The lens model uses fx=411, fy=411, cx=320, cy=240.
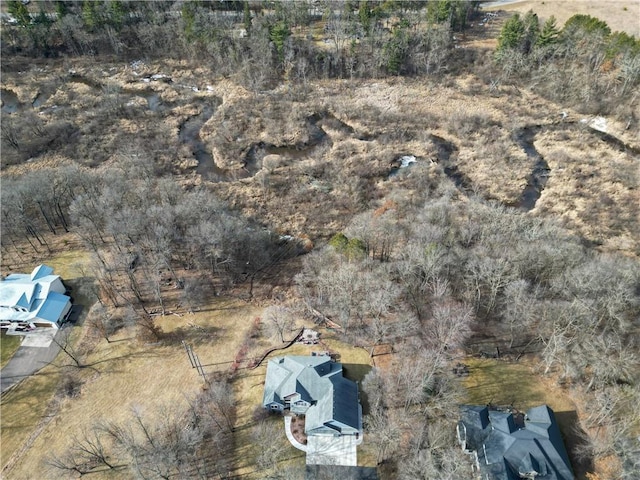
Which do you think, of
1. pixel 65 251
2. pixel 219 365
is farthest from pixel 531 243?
pixel 65 251

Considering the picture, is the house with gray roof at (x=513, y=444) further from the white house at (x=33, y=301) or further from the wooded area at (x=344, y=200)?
the white house at (x=33, y=301)

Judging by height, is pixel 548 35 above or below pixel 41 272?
above

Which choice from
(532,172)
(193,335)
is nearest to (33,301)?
(193,335)

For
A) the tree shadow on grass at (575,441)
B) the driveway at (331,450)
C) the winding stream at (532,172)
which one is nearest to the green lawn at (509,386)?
the tree shadow on grass at (575,441)

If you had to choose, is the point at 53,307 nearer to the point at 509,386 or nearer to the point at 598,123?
the point at 509,386

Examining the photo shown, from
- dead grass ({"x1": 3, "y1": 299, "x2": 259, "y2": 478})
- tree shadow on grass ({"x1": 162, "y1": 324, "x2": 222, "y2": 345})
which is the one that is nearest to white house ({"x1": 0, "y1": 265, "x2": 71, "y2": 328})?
dead grass ({"x1": 3, "y1": 299, "x2": 259, "y2": 478})

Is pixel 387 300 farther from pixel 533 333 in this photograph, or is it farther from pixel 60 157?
pixel 60 157

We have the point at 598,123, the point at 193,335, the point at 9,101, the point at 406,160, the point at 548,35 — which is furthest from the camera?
the point at 9,101

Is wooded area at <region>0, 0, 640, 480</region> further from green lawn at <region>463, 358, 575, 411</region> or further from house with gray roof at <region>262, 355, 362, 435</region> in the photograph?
house with gray roof at <region>262, 355, 362, 435</region>
